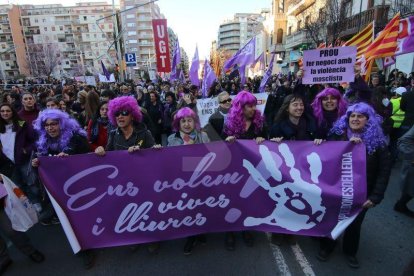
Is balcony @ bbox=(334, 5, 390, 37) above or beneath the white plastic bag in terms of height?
above

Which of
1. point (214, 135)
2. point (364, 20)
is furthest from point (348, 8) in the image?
point (214, 135)

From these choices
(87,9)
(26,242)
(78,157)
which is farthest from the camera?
(87,9)

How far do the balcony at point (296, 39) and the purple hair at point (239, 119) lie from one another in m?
29.2

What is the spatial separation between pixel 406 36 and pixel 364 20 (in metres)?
13.7

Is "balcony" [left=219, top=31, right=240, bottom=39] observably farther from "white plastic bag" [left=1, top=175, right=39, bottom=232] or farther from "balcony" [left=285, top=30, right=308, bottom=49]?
"white plastic bag" [left=1, top=175, right=39, bottom=232]

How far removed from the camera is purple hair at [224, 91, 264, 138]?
354cm

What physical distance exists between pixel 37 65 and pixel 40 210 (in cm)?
7677

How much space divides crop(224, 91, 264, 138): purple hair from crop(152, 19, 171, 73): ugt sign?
9959mm

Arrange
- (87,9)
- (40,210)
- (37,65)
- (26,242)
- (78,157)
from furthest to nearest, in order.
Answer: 1. (87,9)
2. (37,65)
3. (40,210)
4. (26,242)
5. (78,157)

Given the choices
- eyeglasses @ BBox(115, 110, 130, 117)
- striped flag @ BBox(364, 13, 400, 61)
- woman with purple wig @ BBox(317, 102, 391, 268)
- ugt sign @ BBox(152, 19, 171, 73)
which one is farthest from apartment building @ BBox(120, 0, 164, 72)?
woman with purple wig @ BBox(317, 102, 391, 268)

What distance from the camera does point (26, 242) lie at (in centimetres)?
335

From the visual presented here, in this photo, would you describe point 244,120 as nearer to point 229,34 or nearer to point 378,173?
point 378,173

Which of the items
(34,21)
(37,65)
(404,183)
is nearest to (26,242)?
(404,183)

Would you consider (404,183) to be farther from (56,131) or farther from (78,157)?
(56,131)
